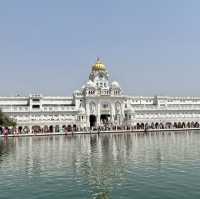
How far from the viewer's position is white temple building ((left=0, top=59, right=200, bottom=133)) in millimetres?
92750

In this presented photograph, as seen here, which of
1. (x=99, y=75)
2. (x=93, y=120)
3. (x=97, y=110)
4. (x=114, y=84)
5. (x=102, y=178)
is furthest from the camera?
(x=99, y=75)

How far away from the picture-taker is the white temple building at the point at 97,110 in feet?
304

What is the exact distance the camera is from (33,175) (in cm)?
1967

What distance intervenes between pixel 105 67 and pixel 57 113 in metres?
23.1

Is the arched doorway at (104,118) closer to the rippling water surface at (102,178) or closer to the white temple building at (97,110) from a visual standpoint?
the white temple building at (97,110)

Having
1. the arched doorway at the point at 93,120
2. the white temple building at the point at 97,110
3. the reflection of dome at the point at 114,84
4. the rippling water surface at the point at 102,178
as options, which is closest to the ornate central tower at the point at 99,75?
the white temple building at the point at 97,110

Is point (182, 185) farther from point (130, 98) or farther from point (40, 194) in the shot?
point (130, 98)

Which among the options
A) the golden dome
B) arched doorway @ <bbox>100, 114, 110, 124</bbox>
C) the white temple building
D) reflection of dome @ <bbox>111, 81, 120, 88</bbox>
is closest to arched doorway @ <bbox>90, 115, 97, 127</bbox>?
the white temple building

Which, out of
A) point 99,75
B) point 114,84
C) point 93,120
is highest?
point 99,75

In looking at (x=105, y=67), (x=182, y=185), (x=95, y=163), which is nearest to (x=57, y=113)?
(x=105, y=67)

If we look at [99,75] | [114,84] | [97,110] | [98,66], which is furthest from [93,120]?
[98,66]

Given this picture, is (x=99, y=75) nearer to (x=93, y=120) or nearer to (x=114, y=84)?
(x=114, y=84)

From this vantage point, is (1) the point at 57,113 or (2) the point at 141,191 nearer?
(2) the point at 141,191

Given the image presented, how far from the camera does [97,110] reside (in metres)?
96.6
